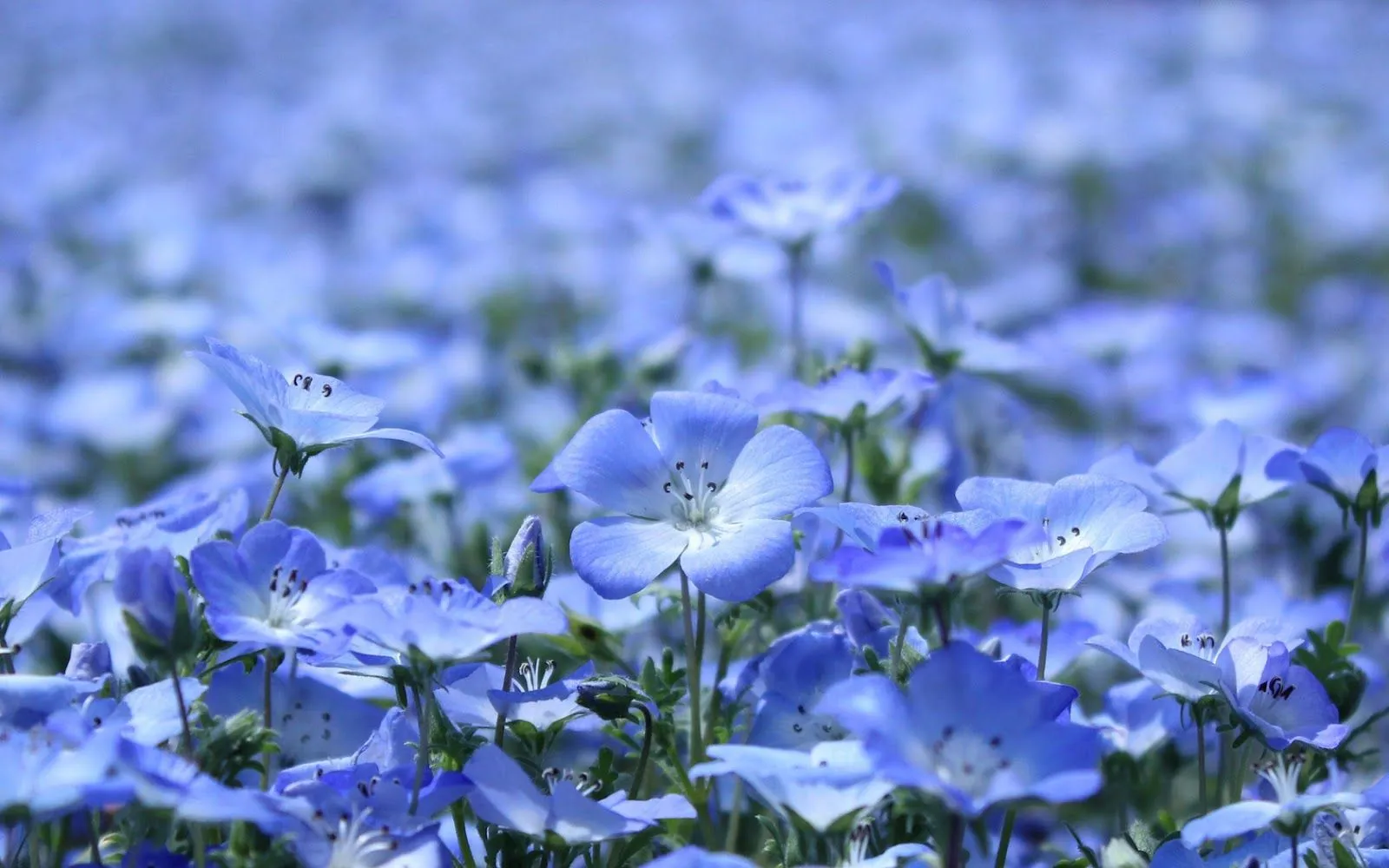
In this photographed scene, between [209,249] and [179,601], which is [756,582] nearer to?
[179,601]

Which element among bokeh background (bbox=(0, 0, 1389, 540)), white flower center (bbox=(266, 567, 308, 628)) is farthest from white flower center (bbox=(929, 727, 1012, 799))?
bokeh background (bbox=(0, 0, 1389, 540))

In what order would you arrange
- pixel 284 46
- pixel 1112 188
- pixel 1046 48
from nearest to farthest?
pixel 1112 188, pixel 1046 48, pixel 284 46

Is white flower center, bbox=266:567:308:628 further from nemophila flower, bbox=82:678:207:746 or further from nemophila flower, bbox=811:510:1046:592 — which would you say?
nemophila flower, bbox=811:510:1046:592

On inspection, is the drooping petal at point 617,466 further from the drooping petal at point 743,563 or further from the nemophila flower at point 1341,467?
the nemophila flower at point 1341,467

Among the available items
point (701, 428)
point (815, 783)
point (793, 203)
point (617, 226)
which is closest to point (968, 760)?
point (815, 783)

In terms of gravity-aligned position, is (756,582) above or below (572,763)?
above

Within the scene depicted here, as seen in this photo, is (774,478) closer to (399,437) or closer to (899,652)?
(899,652)

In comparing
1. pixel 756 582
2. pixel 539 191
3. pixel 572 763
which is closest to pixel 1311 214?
pixel 539 191
